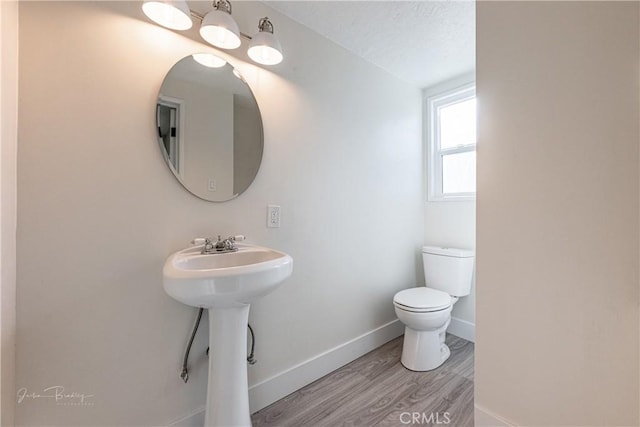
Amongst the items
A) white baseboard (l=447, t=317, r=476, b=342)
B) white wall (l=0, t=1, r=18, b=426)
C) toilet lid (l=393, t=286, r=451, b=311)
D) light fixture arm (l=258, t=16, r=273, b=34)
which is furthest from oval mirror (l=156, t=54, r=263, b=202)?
white baseboard (l=447, t=317, r=476, b=342)

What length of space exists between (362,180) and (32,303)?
1787 mm

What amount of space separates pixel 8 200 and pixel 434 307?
6.73 feet

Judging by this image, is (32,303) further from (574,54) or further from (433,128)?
(433,128)

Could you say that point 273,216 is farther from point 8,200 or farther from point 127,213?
point 8,200

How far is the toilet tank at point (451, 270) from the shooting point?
2.01 metres

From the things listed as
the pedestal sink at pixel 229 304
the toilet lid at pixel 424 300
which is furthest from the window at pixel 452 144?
the pedestal sink at pixel 229 304

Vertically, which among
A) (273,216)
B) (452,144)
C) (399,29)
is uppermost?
(399,29)

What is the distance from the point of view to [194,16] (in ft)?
3.97

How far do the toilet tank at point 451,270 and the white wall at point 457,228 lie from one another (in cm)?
13

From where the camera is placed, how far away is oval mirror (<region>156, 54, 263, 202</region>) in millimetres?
1177

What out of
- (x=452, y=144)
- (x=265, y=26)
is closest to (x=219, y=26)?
(x=265, y=26)

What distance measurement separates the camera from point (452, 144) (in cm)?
235

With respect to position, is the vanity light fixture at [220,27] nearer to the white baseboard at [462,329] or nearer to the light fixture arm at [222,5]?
the light fixture arm at [222,5]

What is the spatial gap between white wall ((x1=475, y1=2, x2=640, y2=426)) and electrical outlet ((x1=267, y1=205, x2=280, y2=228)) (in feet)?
3.34
